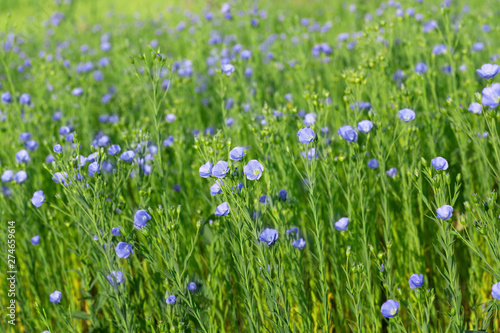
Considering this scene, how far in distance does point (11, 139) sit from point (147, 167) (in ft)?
4.52

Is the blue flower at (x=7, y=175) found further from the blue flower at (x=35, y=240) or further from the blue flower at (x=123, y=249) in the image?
the blue flower at (x=123, y=249)

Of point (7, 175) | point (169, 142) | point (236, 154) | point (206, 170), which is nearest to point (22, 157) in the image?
point (7, 175)

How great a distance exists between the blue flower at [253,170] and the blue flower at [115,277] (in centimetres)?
71

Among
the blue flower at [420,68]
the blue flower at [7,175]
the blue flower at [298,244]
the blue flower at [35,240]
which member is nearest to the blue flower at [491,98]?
the blue flower at [298,244]

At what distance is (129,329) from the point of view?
5.90ft

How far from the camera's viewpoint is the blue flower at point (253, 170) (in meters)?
1.76

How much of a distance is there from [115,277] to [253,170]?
2.48 feet

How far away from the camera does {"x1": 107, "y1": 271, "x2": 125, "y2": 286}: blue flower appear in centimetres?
171

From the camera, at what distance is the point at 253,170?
179 cm

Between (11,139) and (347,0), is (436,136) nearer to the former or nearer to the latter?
(11,139)

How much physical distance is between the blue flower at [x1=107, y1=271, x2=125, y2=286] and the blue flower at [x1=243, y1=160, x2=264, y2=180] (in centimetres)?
71

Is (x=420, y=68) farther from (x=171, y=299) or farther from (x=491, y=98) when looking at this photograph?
(x=171, y=299)

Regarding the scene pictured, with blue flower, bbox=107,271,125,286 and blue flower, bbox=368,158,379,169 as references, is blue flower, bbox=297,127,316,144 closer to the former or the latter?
blue flower, bbox=368,158,379,169

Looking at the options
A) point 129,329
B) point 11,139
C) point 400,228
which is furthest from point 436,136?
point 11,139
